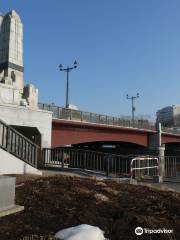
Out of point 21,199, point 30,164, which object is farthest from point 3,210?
point 30,164

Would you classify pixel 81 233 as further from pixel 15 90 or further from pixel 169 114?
pixel 169 114

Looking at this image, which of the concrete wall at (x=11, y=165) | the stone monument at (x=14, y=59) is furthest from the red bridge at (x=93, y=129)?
the concrete wall at (x=11, y=165)

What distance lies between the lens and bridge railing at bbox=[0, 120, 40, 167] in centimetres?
1327

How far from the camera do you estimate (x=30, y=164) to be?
13977 millimetres

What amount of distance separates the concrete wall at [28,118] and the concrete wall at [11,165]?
323 inches

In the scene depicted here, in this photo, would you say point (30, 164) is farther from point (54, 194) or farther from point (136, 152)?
point (136, 152)

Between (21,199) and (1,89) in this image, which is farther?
(1,89)

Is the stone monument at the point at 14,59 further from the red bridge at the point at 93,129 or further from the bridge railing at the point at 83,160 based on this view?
the bridge railing at the point at 83,160

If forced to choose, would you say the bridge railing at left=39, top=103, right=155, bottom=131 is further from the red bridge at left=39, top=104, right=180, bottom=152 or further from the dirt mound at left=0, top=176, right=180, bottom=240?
the dirt mound at left=0, top=176, right=180, bottom=240

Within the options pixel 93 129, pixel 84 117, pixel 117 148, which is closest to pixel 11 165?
pixel 84 117

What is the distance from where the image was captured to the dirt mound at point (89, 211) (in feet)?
17.7

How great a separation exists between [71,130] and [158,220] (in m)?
27.7

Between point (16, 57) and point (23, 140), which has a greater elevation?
point (16, 57)

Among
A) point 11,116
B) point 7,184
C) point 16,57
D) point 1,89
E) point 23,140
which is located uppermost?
point 16,57
